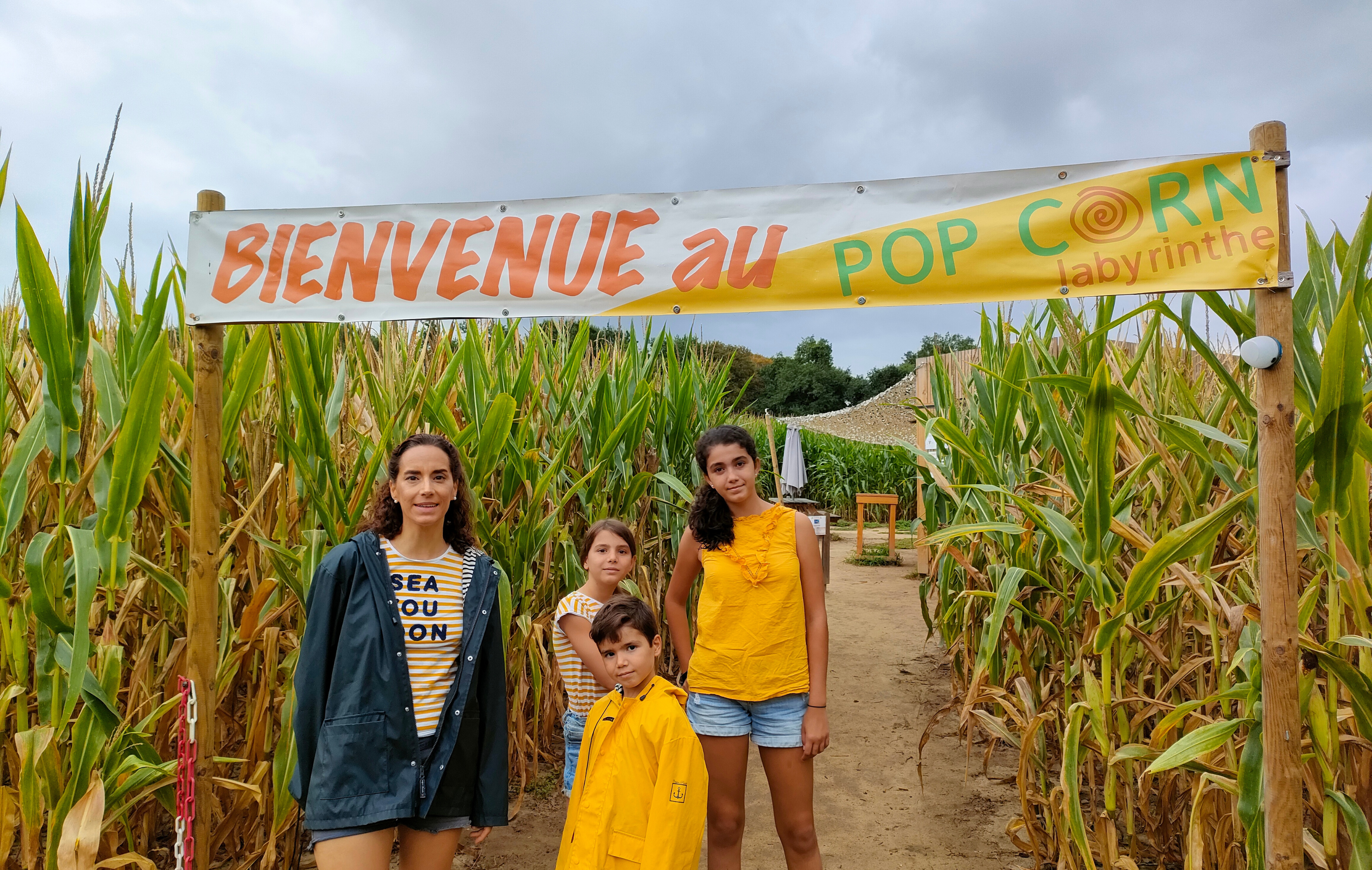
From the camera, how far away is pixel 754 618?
80.1 inches

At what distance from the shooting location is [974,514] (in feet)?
11.8

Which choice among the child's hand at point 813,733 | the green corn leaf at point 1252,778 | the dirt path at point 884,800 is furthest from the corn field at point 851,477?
the green corn leaf at point 1252,778

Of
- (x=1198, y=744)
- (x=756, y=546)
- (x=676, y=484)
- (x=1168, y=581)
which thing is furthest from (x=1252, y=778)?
(x=676, y=484)

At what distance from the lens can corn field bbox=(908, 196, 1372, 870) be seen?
1.53m

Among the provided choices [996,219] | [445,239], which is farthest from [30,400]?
[996,219]

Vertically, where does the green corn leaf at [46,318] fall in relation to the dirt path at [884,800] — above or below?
above

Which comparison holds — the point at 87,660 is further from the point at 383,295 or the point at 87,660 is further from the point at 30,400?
the point at 30,400

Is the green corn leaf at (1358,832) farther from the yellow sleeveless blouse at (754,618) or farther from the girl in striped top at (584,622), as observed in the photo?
the girl in striped top at (584,622)

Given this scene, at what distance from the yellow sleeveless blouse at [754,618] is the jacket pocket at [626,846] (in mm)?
467

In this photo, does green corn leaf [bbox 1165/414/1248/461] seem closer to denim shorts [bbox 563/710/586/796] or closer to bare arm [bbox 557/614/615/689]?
bare arm [bbox 557/614/615/689]

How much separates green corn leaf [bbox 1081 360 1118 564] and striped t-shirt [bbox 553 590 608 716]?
54.1 inches

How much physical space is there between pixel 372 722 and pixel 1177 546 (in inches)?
66.0

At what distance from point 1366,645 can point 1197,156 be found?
102cm

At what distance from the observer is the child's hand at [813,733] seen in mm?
1978
